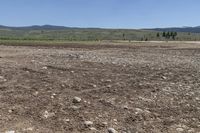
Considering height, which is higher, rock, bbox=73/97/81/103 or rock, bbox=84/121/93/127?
rock, bbox=73/97/81/103

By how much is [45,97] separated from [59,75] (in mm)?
2743

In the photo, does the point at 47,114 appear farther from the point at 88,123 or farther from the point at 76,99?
the point at 76,99

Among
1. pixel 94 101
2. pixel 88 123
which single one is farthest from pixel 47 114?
pixel 94 101

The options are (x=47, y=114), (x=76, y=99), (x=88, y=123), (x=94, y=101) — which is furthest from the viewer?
(x=94, y=101)

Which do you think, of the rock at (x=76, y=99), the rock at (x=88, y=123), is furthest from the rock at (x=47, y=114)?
the rock at (x=76, y=99)

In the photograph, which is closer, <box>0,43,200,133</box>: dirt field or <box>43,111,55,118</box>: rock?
<box>0,43,200,133</box>: dirt field

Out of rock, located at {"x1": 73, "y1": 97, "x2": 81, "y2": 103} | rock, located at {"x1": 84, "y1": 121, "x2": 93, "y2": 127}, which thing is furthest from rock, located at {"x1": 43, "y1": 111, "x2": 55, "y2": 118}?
rock, located at {"x1": 73, "y1": 97, "x2": 81, "y2": 103}

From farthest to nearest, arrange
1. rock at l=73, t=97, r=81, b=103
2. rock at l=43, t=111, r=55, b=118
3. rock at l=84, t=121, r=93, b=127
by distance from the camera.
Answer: rock at l=73, t=97, r=81, b=103 → rock at l=43, t=111, r=55, b=118 → rock at l=84, t=121, r=93, b=127

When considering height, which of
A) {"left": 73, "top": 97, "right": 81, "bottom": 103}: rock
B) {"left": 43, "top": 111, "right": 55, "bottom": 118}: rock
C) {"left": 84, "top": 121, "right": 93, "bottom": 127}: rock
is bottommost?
{"left": 84, "top": 121, "right": 93, "bottom": 127}: rock

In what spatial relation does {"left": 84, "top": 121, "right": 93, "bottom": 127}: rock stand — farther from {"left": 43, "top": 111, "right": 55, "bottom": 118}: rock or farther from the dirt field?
{"left": 43, "top": 111, "right": 55, "bottom": 118}: rock

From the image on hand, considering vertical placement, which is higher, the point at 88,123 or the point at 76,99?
the point at 76,99

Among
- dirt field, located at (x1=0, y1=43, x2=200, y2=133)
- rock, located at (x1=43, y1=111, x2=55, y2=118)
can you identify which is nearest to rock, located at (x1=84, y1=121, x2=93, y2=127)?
dirt field, located at (x1=0, y1=43, x2=200, y2=133)

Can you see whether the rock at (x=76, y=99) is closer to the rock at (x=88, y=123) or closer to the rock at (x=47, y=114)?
the rock at (x=47, y=114)

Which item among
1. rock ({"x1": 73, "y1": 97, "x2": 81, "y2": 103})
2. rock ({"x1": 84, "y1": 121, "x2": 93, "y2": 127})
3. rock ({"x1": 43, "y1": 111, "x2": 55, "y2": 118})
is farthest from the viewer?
rock ({"x1": 73, "y1": 97, "x2": 81, "y2": 103})
